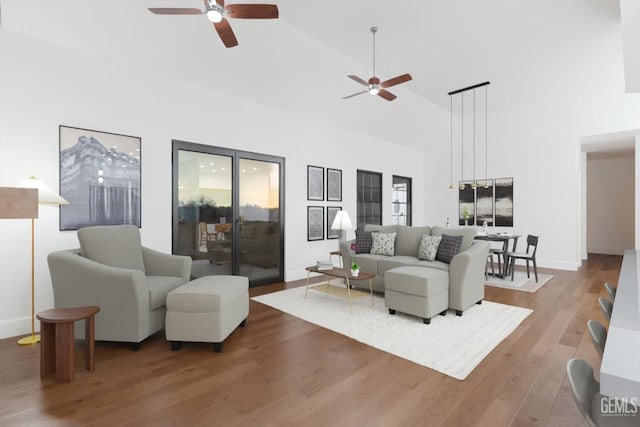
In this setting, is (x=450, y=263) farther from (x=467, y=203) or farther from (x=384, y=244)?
(x=467, y=203)

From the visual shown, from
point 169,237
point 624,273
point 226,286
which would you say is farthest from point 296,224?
point 624,273

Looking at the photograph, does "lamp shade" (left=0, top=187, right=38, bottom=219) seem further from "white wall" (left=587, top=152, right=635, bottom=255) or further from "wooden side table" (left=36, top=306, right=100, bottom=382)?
"white wall" (left=587, top=152, right=635, bottom=255)

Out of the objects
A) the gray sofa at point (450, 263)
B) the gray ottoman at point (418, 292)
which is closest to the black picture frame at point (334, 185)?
the gray sofa at point (450, 263)

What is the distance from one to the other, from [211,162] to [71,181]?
69.9 inches

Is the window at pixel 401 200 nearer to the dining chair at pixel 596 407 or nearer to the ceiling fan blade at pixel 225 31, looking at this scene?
the ceiling fan blade at pixel 225 31

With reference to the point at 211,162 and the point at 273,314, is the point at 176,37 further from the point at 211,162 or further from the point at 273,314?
the point at 273,314

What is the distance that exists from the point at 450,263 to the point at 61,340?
3895mm

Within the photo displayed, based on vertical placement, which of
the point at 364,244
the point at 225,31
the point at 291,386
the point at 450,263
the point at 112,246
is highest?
the point at 225,31

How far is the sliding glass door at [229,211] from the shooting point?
467 centimetres

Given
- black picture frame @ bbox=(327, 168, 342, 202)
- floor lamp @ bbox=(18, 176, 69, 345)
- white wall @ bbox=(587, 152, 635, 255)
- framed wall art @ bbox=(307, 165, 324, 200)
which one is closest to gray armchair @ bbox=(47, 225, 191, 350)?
floor lamp @ bbox=(18, 176, 69, 345)

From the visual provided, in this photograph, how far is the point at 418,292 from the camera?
11.7 ft

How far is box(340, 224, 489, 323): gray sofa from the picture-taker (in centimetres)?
383

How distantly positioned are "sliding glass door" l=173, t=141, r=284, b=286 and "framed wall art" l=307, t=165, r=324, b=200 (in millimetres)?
647

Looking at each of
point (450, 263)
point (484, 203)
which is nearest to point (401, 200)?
point (484, 203)
